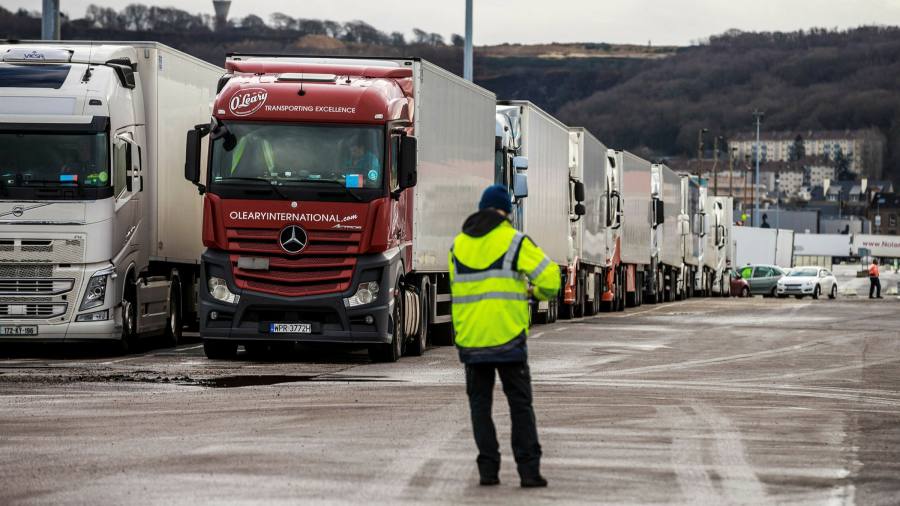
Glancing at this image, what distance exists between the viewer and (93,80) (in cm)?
2161

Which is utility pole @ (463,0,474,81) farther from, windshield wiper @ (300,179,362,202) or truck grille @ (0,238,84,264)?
windshield wiper @ (300,179,362,202)

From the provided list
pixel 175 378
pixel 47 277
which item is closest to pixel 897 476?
pixel 175 378

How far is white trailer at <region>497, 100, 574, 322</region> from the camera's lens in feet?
101

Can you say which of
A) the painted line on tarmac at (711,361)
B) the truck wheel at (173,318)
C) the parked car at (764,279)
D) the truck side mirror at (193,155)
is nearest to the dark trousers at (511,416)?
the painted line on tarmac at (711,361)

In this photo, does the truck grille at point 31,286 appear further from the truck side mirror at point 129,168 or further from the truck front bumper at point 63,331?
the truck side mirror at point 129,168

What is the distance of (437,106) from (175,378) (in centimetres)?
627

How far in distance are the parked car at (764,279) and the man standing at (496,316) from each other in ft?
210

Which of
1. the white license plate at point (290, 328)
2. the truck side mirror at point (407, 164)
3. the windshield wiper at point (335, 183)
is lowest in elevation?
the white license plate at point (290, 328)

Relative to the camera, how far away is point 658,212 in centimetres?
5069

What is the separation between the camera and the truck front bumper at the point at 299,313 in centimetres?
2028

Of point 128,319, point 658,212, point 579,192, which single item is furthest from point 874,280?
point 128,319

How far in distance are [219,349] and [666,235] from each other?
109 feet

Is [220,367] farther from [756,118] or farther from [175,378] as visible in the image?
[756,118]

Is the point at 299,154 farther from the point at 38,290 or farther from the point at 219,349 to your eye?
the point at 38,290
